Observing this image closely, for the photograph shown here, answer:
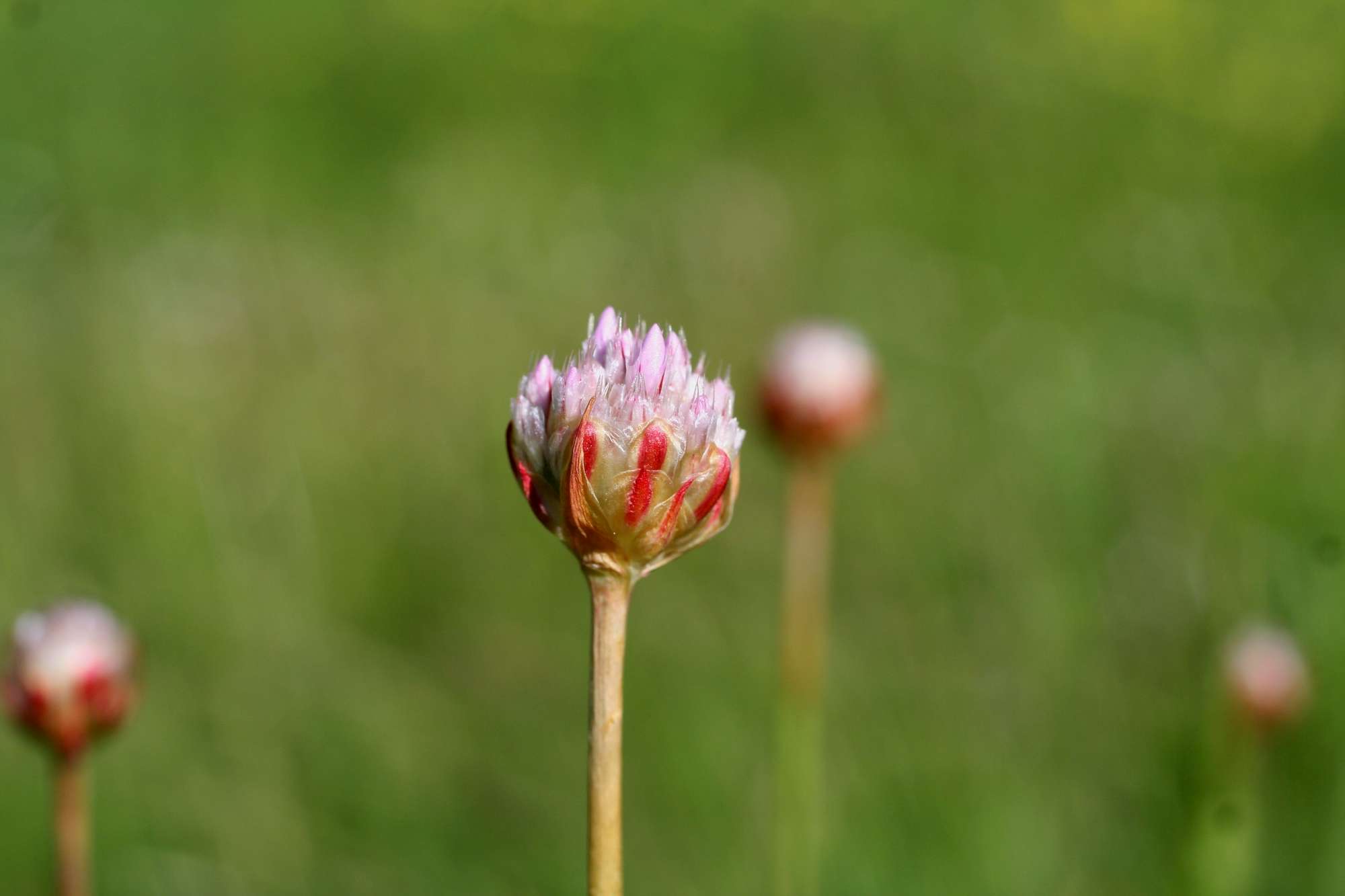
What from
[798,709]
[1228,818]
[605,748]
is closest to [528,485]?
[605,748]

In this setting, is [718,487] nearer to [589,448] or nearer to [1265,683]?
[589,448]

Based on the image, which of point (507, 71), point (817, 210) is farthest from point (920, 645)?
point (507, 71)

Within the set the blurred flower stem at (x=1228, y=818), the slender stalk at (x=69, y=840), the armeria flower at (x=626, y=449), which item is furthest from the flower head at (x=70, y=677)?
the blurred flower stem at (x=1228, y=818)

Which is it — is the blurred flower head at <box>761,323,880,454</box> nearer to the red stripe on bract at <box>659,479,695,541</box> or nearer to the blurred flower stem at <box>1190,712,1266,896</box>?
the blurred flower stem at <box>1190,712,1266,896</box>

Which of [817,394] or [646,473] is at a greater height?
[646,473]

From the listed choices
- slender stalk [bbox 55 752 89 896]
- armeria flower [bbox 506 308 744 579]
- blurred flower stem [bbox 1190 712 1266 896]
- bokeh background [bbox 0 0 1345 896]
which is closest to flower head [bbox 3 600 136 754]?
slender stalk [bbox 55 752 89 896]

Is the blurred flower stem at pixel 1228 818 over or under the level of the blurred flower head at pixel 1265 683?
under

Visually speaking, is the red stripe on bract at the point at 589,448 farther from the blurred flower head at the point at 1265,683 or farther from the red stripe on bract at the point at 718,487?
the blurred flower head at the point at 1265,683
